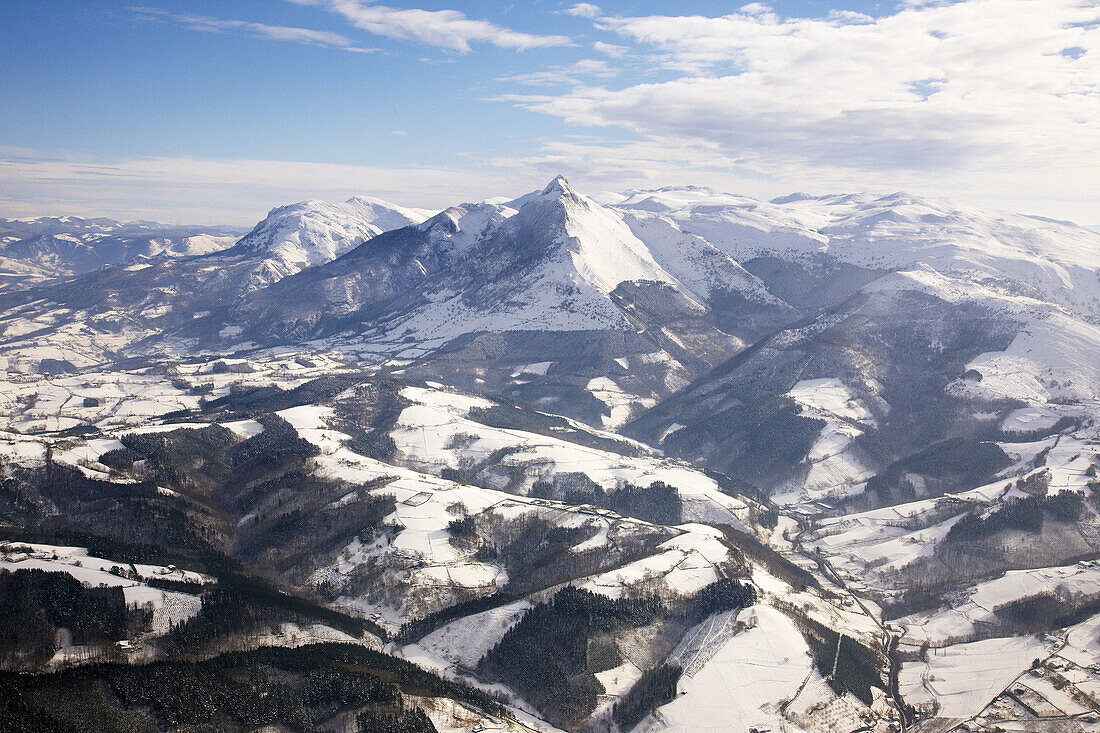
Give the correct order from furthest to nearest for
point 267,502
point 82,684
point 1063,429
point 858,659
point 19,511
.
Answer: point 1063,429 < point 267,502 < point 19,511 < point 858,659 < point 82,684

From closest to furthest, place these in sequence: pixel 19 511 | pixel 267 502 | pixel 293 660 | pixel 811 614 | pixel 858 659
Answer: pixel 293 660 < pixel 858 659 < pixel 811 614 < pixel 19 511 < pixel 267 502

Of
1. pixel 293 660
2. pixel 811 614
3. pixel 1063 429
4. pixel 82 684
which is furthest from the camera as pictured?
pixel 1063 429

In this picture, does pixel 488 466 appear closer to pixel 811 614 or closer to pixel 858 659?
pixel 811 614

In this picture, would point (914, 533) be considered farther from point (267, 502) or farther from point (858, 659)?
point (267, 502)

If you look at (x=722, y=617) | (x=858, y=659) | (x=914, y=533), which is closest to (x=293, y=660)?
(x=722, y=617)

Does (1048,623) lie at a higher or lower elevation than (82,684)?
lower

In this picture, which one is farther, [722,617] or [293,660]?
[722,617]

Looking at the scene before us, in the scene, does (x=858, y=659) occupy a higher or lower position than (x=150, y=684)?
lower

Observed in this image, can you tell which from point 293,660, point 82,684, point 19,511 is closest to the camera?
point 82,684

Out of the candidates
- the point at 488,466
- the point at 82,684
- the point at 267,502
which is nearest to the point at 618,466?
the point at 488,466
